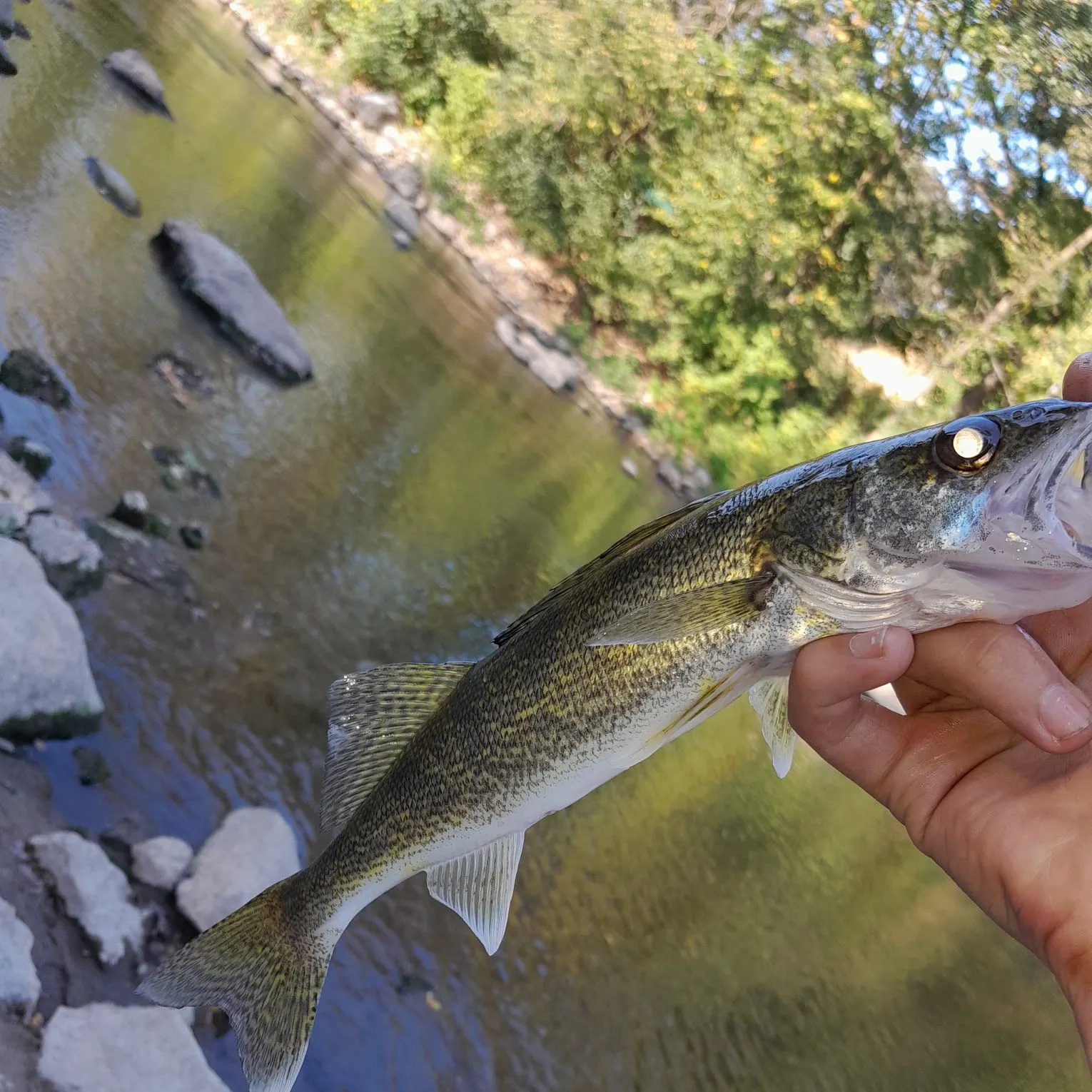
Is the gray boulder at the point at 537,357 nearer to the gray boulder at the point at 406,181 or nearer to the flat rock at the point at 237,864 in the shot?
the gray boulder at the point at 406,181

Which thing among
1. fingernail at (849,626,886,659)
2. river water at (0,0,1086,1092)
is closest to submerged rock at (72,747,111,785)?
river water at (0,0,1086,1092)

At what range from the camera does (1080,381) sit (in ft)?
7.70

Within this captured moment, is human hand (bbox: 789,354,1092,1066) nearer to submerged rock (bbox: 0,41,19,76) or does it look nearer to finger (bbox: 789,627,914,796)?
finger (bbox: 789,627,914,796)

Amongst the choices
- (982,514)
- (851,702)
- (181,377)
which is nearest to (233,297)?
(181,377)

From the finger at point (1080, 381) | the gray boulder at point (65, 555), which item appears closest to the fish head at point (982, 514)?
the finger at point (1080, 381)

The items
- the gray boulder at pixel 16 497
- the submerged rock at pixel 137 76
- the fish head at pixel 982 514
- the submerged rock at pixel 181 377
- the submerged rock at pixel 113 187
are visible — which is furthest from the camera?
the submerged rock at pixel 137 76

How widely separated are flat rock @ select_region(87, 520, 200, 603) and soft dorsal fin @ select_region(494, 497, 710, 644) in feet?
12.6

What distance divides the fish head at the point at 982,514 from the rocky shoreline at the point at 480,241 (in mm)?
11822

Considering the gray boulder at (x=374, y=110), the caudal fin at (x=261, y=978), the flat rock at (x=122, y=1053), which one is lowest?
the flat rock at (x=122, y=1053)

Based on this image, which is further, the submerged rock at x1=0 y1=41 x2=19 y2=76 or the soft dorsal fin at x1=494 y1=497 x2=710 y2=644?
the submerged rock at x1=0 y1=41 x2=19 y2=76

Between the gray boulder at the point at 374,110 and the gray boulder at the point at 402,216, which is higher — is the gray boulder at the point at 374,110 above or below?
above

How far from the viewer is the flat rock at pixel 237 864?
4.40m

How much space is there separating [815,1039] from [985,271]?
15.9 m

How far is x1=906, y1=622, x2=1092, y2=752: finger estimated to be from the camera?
1991 millimetres
